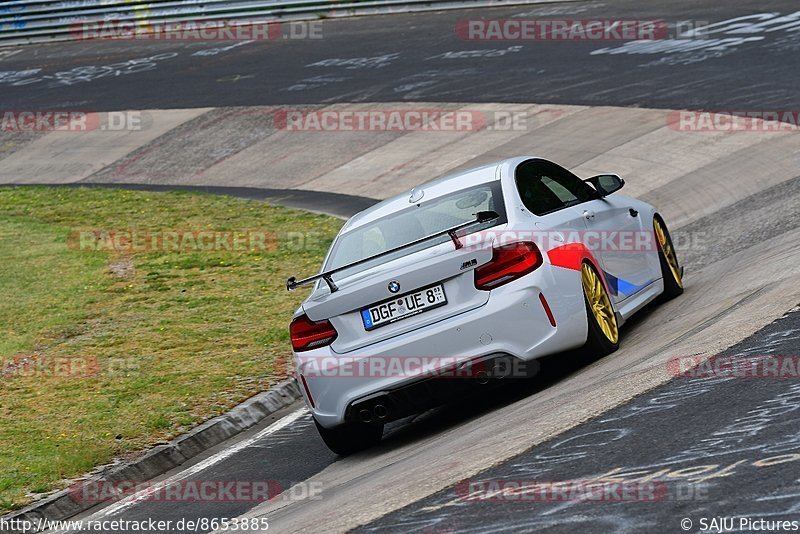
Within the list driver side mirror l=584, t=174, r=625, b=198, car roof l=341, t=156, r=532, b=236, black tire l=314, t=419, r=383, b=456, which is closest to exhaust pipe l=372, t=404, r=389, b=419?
black tire l=314, t=419, r=383, b=456

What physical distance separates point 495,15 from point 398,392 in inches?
872

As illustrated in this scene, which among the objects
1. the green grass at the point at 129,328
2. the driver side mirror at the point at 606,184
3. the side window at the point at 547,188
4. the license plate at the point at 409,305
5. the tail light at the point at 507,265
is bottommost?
the green grass at the point at 129,328

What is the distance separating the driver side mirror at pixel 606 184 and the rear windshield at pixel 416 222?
1.14m

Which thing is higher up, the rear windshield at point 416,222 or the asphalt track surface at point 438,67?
the rear windshield at point 416,222

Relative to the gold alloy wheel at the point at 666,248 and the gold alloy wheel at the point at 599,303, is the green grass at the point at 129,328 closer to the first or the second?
the gold alloy wheel at the point at 599,303

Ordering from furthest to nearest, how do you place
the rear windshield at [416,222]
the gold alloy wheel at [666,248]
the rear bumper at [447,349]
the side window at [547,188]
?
the gold alloy wheel at [666,248], the side window at [547,188], the rear windshield at [416,222], the rear bumper at [447,349]

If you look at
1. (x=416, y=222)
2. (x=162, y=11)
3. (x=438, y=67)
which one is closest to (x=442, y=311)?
(x=416, y=222)

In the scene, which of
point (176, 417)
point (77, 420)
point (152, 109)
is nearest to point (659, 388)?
point (176, 417)

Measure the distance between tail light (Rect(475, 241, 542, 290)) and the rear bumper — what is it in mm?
50

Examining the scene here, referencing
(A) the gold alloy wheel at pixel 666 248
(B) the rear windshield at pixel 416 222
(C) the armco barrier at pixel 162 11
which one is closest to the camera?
(B) the rear windshield at pixel 416 222

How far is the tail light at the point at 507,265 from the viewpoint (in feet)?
25.7

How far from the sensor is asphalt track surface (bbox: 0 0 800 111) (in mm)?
20188

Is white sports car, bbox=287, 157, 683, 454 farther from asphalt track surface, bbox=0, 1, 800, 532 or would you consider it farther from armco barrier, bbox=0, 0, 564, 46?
armco barrier, bbox=0, 0, 564, 46

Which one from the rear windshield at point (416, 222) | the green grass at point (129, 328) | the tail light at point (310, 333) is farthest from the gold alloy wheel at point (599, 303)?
the green grass at point (129, 328)
